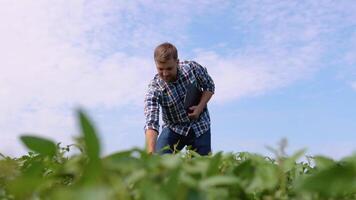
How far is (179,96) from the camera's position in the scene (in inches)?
271

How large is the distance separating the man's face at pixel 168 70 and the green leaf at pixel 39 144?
233 inches

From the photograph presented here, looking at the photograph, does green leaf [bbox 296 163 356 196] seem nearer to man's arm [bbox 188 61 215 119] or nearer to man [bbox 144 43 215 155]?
A: man [bbox 144 43 215 155]

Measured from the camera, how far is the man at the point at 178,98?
6.73 metres

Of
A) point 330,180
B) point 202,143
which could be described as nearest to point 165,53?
point 202,143

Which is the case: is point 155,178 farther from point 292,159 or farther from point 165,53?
point 165,53

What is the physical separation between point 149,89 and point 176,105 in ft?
1.26

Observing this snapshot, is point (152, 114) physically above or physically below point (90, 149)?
above

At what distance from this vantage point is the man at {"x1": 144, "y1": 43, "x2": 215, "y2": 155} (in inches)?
265

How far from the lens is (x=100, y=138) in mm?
518

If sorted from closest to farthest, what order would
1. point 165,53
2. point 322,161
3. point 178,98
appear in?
point 322,161 < point 165,53 < point 178,98

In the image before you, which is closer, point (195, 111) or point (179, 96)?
point (195, 111)

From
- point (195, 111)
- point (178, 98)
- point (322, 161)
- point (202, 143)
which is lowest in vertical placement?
point (202, 143)

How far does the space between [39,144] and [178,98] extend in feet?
20.0

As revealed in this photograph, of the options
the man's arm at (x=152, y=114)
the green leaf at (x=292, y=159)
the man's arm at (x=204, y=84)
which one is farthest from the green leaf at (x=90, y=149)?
the man's arm at (x=204, y=84)
